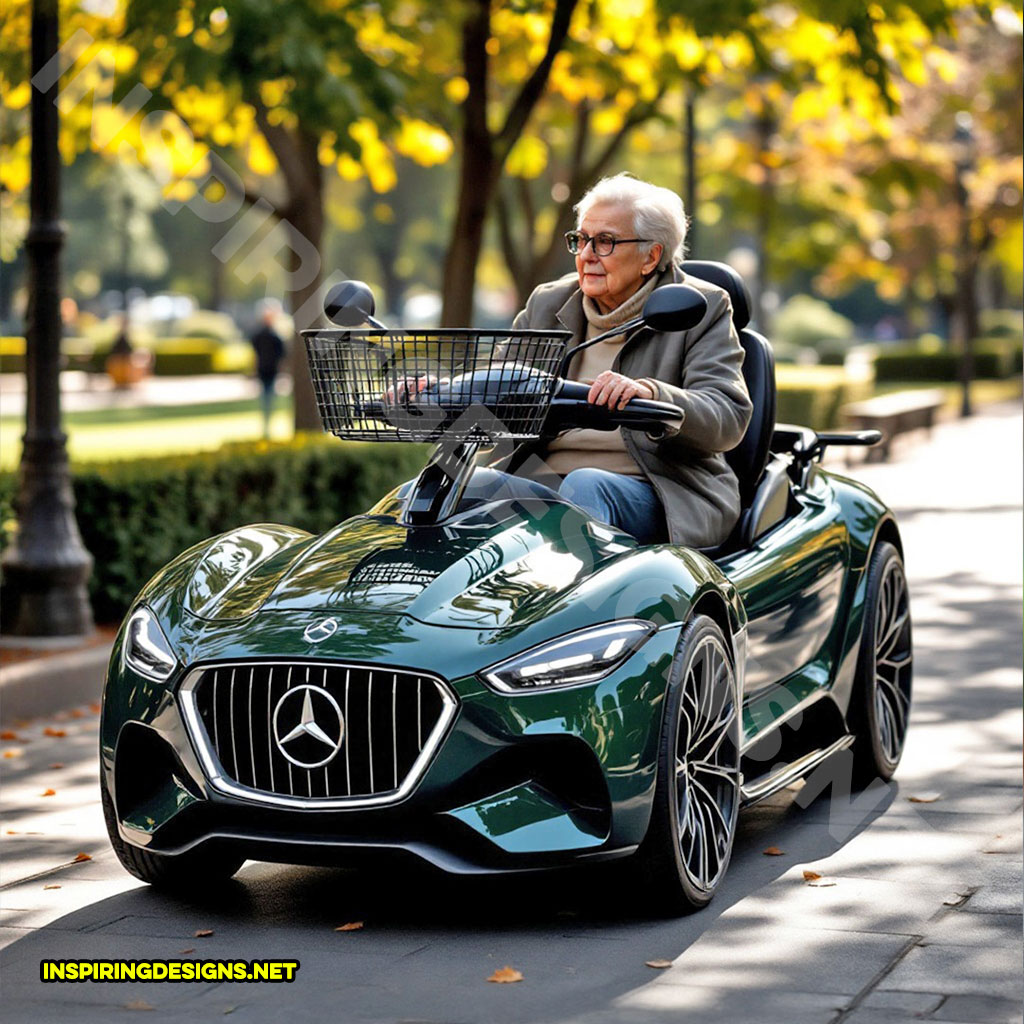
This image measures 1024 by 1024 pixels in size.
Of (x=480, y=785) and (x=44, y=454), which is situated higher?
(x=44, y=454)

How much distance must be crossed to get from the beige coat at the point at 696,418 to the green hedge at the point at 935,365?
3973 centimetres

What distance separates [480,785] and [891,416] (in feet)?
68.4

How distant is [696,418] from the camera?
576 centimetres

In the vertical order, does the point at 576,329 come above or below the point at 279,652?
above

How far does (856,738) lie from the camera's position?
6758mm

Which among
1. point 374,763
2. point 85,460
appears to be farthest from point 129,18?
point 374,763

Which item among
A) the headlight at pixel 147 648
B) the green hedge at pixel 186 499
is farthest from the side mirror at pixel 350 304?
the green hedge at pixel 186 499

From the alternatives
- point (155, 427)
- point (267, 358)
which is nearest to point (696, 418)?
point (267, 358)

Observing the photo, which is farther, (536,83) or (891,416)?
(891,416)

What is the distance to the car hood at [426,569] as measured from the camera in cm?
490

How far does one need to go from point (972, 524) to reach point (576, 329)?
10716 millimetres

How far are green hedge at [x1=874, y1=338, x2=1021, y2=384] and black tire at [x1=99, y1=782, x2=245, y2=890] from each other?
134 ft

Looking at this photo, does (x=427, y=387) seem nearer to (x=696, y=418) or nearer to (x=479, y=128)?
(x=696, y=418)

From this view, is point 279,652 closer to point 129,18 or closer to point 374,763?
point 374,763
